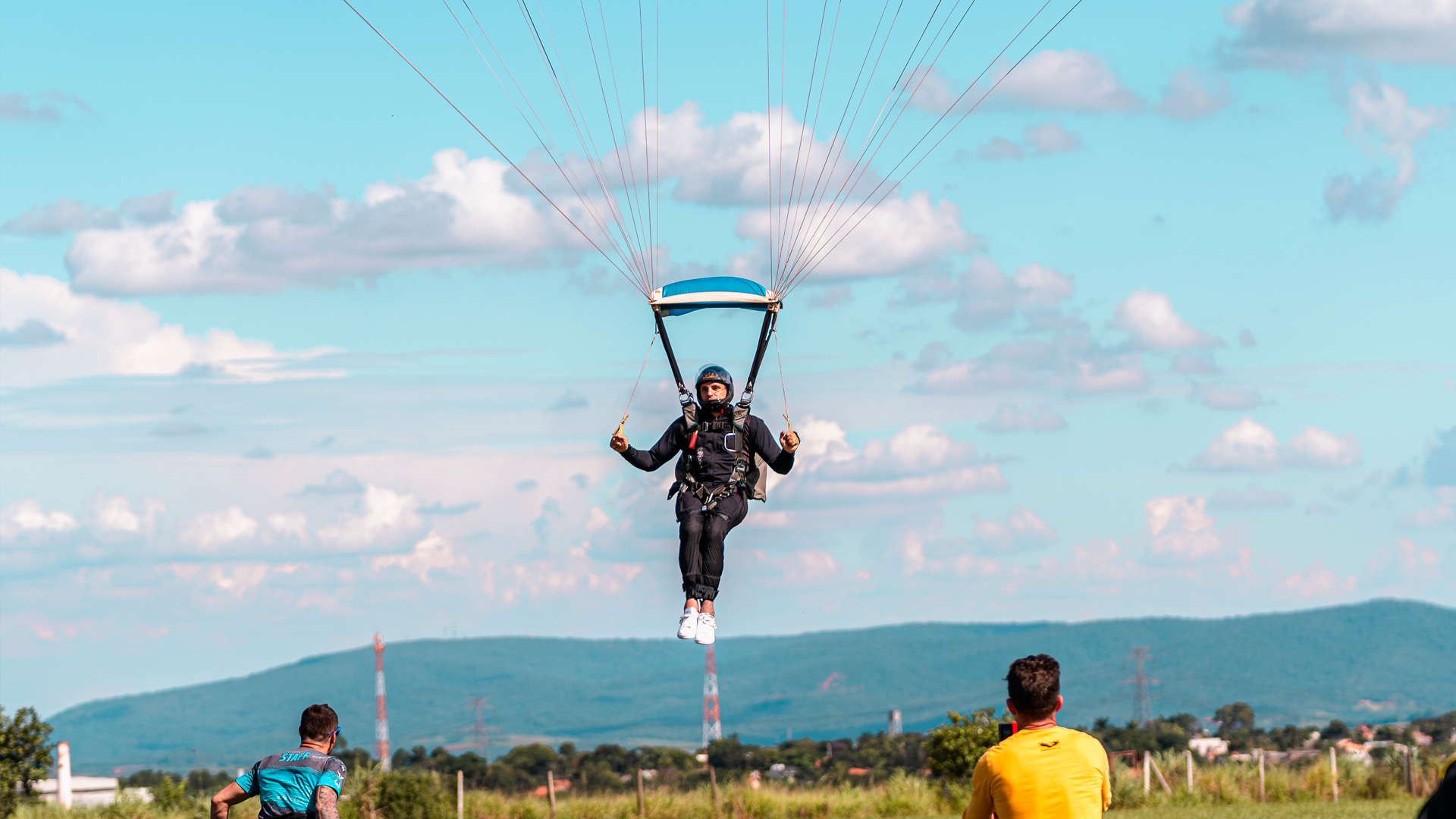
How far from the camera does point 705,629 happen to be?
1547cm

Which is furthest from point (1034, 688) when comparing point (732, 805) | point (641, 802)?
point (732, 805)

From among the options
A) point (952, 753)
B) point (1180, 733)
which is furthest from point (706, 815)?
point (1180, 733)

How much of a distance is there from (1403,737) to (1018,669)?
11968 centimetres

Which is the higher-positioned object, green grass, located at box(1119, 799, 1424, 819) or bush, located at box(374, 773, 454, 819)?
bush, located at box(374, 773, 454, 819)

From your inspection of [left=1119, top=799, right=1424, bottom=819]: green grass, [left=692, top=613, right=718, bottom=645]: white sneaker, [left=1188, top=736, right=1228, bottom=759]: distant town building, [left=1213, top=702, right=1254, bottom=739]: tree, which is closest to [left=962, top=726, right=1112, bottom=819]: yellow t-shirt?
[left=692, top=613, right=718, bottom=645]: white sneaker

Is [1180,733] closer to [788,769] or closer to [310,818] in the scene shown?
[788,769]

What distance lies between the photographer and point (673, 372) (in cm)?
1599

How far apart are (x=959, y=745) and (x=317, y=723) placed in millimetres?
36843

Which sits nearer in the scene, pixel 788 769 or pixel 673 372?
pixel 673 372

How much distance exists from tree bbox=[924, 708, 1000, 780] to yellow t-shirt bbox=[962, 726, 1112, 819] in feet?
122

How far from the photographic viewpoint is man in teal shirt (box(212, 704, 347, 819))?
31.1ft

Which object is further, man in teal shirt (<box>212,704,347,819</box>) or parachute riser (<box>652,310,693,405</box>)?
parachute riser (<box>652,310,693,405</box>)

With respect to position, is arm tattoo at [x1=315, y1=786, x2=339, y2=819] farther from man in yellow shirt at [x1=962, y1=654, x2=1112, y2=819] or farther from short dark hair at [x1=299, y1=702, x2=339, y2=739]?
man in yellow shirt at [x1=962, y1=654, x2=1112, y2=819]

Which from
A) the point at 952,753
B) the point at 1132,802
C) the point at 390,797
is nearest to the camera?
the point at 390,797
